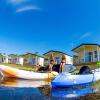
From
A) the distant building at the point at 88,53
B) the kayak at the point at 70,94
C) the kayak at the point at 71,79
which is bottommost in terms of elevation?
the kayak at the point at 70,94

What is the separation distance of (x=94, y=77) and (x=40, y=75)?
12.1ft

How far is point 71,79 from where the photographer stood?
13867 millimetres

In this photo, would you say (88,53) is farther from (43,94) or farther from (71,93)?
(43,94)

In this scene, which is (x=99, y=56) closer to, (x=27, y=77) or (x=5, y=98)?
(x=27, y=77)

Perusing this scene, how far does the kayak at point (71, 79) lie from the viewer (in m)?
13.4

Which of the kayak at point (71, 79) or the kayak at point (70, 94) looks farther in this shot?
the kayak at point (71, 79)

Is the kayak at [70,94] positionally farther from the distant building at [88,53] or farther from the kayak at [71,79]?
the distant building at [88,53]

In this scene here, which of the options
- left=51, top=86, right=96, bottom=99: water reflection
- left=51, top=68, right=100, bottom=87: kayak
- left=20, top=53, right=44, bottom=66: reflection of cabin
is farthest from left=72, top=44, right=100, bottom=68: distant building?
left=51, top=86, right=96, bottom=99: water reflection

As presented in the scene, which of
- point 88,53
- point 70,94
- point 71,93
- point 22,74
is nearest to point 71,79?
point 71,93

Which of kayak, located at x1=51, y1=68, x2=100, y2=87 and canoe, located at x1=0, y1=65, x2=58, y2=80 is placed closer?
kayak, located at x1=51, y1=68, x2=100, y2=87

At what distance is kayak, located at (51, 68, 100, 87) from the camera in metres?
13.4

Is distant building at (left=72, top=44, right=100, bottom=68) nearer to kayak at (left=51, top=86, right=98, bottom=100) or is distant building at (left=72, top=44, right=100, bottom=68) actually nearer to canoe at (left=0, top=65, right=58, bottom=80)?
canoe at (left=0, top=65, right=58, bottom=80)

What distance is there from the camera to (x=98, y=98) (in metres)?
9.01

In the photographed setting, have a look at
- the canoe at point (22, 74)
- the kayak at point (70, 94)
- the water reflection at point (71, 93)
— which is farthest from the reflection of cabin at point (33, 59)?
the kayak at point (70, 94)
